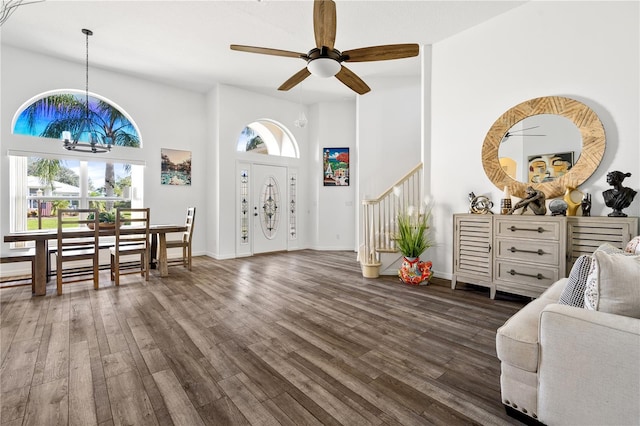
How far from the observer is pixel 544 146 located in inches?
128

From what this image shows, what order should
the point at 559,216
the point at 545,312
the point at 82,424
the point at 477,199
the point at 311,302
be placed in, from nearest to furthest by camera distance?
the point at 545,312 < the point at 82,424 < the point at 559,216 < the point at 311,302 < the point at 477,199

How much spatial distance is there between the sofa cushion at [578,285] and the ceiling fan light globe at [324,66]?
87.4 inches

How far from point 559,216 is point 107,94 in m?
6.82

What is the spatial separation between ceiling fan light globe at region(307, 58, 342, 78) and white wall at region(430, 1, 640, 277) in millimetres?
2278

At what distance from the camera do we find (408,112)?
5605mm

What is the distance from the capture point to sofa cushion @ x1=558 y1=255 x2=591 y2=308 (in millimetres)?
1397

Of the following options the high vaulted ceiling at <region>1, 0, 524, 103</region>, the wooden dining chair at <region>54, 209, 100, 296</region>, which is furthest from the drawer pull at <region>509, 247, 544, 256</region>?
the wooden dining chair at <region>54, 209, 100, 296</region>

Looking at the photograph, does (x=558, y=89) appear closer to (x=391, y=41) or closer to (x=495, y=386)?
(x=391, y=41)

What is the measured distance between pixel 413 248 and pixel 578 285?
8.20 feet

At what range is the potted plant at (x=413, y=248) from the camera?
12.6 feet

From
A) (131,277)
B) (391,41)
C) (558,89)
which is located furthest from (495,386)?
(131,277)

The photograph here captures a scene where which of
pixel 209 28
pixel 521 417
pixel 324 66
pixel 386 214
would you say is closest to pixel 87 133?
pixel 209 28

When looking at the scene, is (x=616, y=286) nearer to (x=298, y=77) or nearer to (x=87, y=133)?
(x=298, y=77)

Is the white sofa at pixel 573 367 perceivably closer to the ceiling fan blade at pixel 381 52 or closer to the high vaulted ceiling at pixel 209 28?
the ceiling fan blade at pixel 381 52
